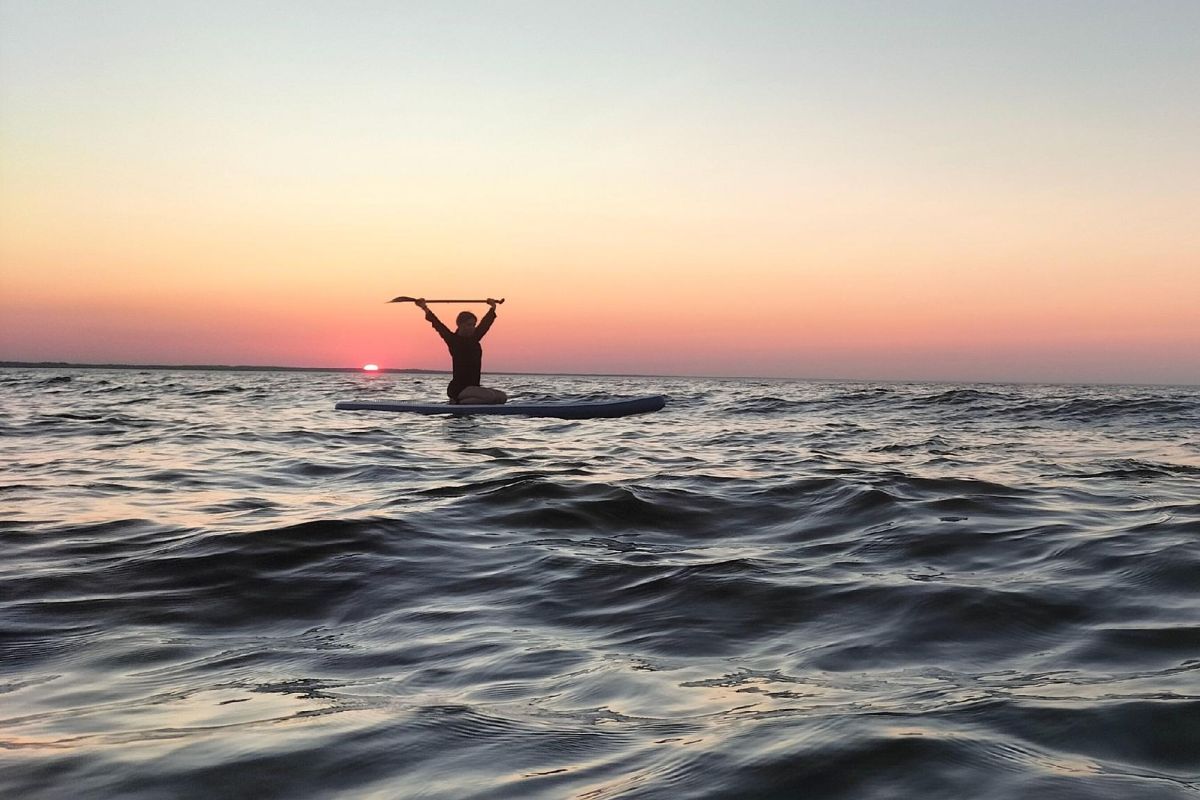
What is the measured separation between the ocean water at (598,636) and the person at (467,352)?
8762mm

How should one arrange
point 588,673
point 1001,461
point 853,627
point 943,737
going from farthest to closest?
point 1001,461, point 853,627, point 588,673, point 943,737

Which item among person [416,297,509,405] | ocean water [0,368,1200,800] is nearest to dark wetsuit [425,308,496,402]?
person [416,297,509,405]

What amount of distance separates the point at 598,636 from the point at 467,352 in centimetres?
1442

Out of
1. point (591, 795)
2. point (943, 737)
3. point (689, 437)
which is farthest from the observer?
point (689, 437)

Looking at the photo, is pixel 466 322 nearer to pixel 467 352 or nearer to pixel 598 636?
pixel 467 352

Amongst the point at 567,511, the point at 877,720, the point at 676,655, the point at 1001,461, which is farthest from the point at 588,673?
the point at 1001,461

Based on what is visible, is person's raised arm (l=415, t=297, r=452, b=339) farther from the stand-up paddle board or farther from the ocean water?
the ocean water

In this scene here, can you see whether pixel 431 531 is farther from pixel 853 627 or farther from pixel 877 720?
pixel 877 720

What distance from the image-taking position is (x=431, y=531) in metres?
5.93

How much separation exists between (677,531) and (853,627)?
246cm

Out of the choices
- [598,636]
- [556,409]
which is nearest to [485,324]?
[556,409]

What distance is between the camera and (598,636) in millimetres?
3658

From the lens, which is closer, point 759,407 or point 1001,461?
point 1001,461

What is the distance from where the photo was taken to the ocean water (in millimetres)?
2268
